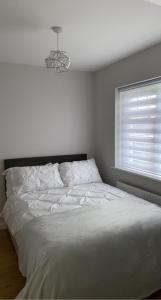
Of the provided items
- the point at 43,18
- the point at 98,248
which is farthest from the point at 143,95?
the point at 98,248

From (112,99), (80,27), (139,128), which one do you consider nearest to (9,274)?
(139,128)

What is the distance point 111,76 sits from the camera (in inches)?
140

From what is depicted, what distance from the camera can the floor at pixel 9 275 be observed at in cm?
202

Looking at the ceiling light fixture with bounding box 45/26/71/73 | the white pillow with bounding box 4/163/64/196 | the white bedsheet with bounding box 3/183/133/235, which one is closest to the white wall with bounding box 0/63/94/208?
the white pillow with bounding box 4/163/64/196

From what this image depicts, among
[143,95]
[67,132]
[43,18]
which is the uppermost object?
[43,18]

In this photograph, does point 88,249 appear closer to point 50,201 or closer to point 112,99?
point 50,201

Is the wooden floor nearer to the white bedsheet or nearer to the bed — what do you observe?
the bed

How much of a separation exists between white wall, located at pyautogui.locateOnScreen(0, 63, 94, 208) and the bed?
1186mm

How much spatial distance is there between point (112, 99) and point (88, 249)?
2.40 m

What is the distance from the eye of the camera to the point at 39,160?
3598 millimetres

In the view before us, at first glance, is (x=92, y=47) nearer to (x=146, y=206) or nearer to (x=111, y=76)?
(x=111, y=76)

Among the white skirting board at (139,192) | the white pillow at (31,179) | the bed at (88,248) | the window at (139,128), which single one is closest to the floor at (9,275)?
the bed at (88,248)

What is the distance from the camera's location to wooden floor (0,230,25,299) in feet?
6.71

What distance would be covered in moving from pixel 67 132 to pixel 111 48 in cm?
149
